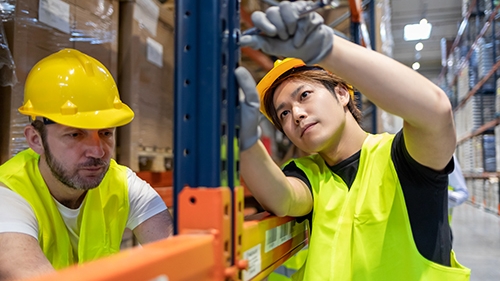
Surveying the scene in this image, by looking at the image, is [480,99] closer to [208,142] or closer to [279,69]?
[279,69]

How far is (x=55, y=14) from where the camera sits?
240 centimetres

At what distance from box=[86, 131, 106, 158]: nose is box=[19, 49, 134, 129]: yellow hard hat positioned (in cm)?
9

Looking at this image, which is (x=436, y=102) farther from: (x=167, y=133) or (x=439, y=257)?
(x=167, y=133)

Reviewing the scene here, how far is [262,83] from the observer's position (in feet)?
5.87

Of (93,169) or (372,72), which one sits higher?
(372,72)

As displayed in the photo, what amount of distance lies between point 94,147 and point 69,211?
33 centimetres

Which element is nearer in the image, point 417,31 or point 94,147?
point 94,147

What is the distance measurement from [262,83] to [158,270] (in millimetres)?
1196

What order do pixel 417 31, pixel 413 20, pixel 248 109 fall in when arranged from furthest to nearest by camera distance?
pixel 417 31, pixel 413 20, pixel 248 109

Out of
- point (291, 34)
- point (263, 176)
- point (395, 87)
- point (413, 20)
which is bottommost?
point (263, 176)

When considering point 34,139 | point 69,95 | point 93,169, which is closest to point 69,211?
point 93,169

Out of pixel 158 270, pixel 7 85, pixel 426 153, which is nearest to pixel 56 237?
pixel 7 85

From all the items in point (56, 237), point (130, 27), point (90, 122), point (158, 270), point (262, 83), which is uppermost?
point (130, 27)

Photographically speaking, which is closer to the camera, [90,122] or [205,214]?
[205,214]
